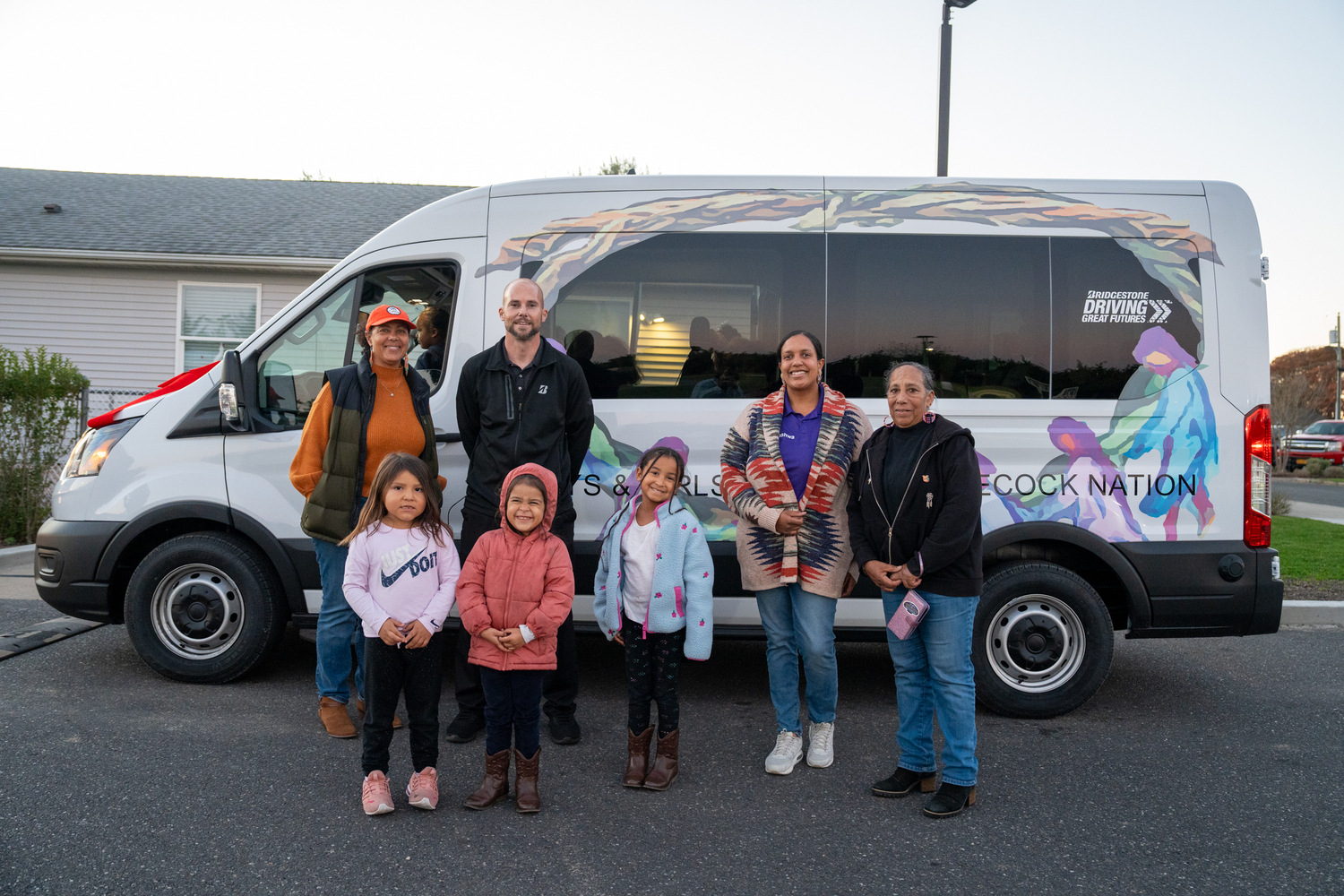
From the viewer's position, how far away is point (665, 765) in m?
3.73

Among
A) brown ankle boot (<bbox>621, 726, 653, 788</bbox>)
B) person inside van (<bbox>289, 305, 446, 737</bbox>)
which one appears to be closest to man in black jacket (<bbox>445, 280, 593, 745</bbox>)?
person inside van (<bbox>289, 305, 446, 737</bbox>)

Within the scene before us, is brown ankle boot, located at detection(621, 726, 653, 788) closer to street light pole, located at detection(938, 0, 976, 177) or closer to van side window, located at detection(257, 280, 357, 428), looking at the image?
van side window, located at detection(257, 280, 357, 428)

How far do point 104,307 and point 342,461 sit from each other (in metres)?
11.5

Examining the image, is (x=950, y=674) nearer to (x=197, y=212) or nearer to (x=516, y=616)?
(x=516, y=616)

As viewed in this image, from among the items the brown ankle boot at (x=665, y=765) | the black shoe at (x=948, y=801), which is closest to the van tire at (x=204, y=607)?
the brown ankle boot at (x=665, y=765)

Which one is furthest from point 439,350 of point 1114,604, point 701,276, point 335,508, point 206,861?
point 1114,604

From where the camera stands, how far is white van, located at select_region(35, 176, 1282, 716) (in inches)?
177

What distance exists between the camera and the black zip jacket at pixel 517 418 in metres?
4.04

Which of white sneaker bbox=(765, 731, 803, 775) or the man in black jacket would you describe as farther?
the man in black jacket

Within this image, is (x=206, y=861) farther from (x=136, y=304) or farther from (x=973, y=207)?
(x=136, y=304)

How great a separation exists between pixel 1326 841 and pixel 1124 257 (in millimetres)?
2662

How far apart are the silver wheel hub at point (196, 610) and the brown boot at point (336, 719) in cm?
91

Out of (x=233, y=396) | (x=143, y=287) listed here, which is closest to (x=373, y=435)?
(x=233, y=396)

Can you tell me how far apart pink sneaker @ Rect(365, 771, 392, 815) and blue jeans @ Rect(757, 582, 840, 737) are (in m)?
1.58
